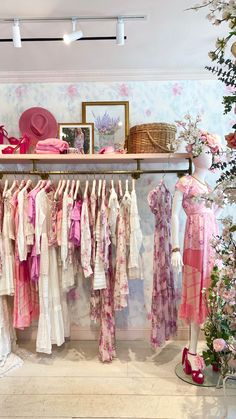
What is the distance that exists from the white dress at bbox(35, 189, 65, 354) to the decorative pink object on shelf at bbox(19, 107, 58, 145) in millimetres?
510

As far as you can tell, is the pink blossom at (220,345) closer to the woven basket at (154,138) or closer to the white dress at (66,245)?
the white dress at (66,245)

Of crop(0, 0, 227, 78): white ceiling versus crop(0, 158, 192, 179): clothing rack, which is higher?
crop(0, 0, 227, 78): white ceiling

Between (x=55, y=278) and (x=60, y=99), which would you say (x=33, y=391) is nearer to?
(x=55, y=278)

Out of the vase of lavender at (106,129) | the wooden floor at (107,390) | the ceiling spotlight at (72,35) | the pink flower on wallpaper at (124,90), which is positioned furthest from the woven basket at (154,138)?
the wooden floor at (107,390)

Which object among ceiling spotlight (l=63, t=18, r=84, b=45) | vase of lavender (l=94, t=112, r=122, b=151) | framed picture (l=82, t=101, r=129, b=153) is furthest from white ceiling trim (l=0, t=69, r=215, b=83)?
ceiling spotlight (l=63, t=18, r=84, b=45)

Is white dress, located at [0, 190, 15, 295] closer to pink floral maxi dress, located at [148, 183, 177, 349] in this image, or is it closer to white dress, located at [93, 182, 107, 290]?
white dress, located at [93, 182, 107, 290]

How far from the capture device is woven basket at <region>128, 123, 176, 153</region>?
100 inches

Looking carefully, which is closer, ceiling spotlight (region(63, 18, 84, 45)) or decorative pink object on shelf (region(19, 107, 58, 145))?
ceiling spotlight (region(63, 18, 84, 45))

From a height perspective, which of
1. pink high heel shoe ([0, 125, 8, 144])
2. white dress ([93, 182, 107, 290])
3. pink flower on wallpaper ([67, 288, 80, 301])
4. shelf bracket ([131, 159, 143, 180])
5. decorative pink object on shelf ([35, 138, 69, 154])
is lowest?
pink flower on wallpaper ([67, 288, 80, 301])

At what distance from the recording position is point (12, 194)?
8.80 ft

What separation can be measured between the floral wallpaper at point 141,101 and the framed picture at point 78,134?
112mm

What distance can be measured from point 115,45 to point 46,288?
178cm

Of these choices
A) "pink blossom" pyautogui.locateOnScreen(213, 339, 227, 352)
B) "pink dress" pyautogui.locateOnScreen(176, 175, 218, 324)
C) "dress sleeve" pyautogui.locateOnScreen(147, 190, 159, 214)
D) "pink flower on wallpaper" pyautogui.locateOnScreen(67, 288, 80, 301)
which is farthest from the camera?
"pink flower on wallpaper" pyautogui.locateOnScreen(67, 288, 80, 301)

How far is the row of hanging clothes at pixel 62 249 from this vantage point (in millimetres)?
2566
